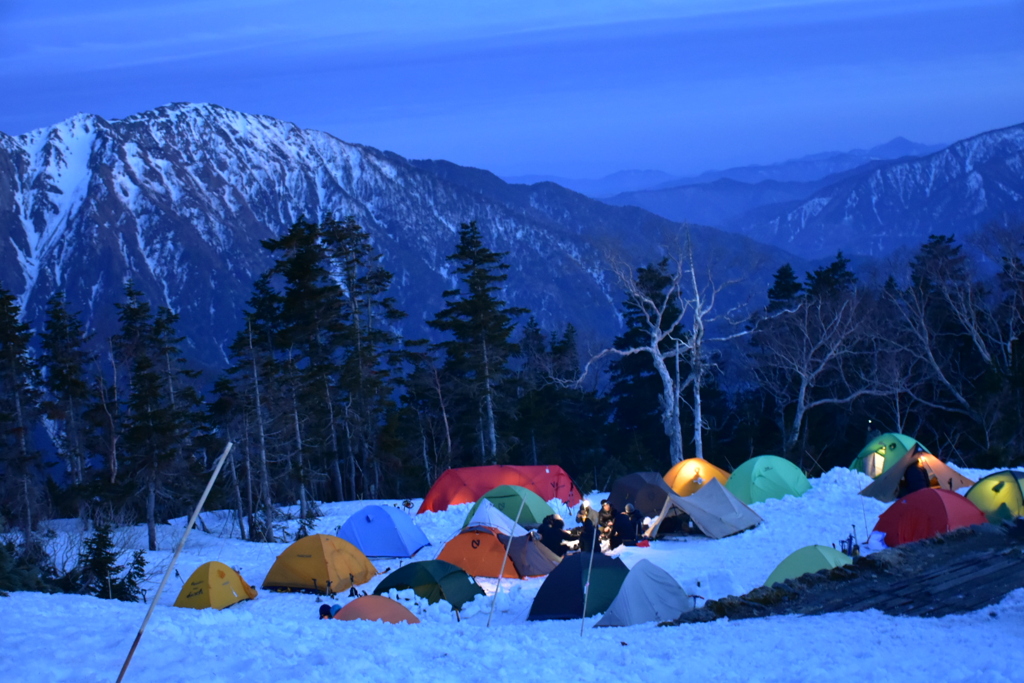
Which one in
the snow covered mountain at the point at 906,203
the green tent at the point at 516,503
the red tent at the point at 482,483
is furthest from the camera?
the snow covered mountain at the point at 906,203

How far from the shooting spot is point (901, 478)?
17656 millimetres

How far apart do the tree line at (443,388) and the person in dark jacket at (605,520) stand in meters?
Answer: 7.89

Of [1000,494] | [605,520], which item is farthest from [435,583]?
[1000,494]

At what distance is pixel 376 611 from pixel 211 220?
16974cm

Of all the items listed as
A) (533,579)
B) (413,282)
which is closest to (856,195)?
(413,282)

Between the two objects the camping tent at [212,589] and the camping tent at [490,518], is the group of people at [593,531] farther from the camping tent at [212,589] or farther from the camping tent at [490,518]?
the camping tent at [212,589]

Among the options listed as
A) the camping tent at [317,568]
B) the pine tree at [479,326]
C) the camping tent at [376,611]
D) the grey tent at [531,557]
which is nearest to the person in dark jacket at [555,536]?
the grey tent at [531,557]

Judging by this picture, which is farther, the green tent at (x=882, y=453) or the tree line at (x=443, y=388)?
the tree line at (x=443, y=388)

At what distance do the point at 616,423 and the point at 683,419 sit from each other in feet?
10.4

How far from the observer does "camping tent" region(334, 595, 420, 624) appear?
10.7m

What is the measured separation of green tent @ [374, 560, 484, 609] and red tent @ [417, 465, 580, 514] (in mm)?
7527

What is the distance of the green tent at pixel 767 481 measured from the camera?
18.5 meters

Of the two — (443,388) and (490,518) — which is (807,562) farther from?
(443,388)

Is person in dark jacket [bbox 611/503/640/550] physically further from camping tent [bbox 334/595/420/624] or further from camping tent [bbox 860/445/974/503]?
camping tent [bbox 860/445/974/503]
